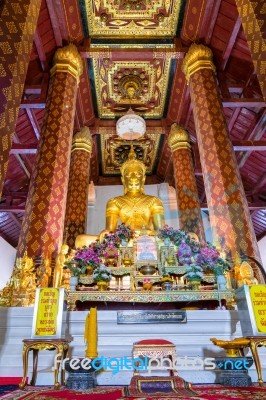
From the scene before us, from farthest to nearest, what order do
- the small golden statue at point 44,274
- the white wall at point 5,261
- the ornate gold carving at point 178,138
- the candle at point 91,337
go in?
the white wall at point 5,261 → the ornate gold carving at point 178,138 → the small golden statue at point 44,274 → the candle at point 91,337

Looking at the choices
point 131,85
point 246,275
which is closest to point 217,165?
point 246,275

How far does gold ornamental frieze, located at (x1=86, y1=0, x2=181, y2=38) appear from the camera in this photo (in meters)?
6.90

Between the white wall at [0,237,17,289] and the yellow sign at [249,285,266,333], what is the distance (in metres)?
9.78

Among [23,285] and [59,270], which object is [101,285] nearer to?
[59,270]

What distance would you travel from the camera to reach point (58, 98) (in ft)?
20.0

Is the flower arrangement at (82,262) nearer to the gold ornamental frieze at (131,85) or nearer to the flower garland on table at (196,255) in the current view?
the flower garland on table at (196,255)

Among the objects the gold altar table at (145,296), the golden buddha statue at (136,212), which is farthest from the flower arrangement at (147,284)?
the golden buddha statue at (136,212)

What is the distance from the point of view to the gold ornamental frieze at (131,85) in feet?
26.3

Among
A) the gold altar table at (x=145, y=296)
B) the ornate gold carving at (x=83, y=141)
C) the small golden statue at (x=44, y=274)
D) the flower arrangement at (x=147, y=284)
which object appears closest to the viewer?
the gold altar table at (x=145, y=296)

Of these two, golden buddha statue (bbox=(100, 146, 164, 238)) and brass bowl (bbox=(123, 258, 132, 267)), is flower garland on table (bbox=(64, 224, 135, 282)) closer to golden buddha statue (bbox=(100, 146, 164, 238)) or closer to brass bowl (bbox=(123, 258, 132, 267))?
brass bowl (bbox=(123, 258, 132, 267))

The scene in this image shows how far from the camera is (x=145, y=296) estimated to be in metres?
3.46

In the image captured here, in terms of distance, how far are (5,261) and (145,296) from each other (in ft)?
30.3

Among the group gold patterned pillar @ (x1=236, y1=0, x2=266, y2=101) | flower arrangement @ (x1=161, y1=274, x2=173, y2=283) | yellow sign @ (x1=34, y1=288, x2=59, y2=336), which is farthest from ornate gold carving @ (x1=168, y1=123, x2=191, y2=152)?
yellow sign @ (x1=34, y1=288, x2=59, y2=336)

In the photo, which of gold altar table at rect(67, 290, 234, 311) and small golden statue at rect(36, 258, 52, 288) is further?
small golden statue at rect(36, 258, 52, 288)
